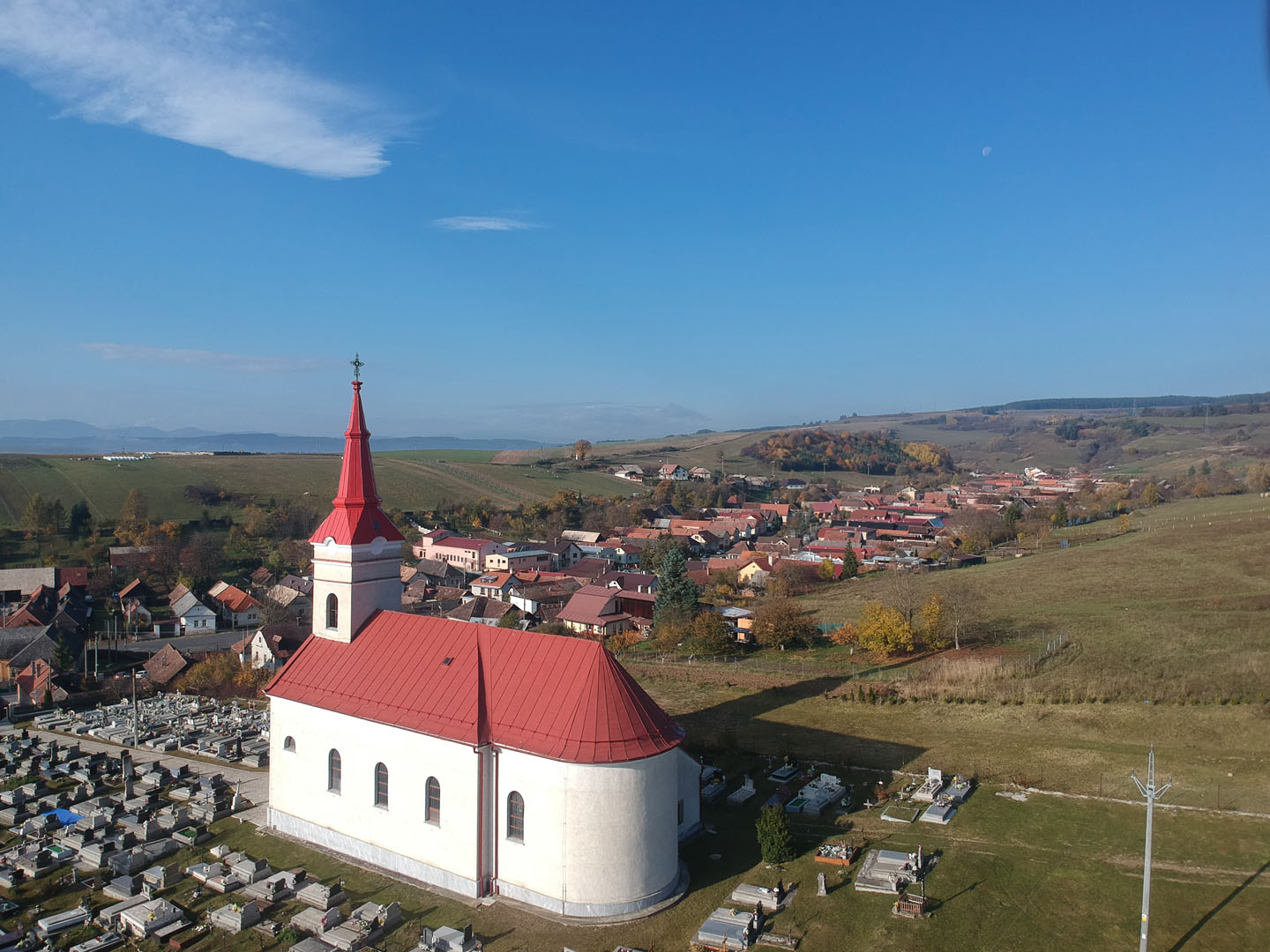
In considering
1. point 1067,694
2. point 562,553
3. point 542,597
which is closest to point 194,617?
point 542,597

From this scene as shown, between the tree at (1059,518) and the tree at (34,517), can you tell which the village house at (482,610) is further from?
the tree at (1059,518)

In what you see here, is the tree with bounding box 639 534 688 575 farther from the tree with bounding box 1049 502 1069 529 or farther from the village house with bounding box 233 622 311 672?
the tree with bounding box 1049 502 1069 529

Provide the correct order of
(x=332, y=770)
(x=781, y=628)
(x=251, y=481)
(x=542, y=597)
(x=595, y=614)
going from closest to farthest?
(x=332, y=770) → (x=781, y=628) → (x=595, y=614) → (x=542, y=597) → (x=251, y=481)

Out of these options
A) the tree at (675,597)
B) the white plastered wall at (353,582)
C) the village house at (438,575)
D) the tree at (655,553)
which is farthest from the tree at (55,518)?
the white plastered wall at (353,582)

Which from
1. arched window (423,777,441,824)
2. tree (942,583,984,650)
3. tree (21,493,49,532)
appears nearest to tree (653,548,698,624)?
tree (942,583,984,650)

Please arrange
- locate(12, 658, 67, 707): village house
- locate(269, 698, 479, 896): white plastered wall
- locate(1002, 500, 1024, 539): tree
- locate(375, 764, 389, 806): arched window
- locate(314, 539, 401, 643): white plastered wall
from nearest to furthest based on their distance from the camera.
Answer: locate(269, 698, 479, 896): white plastered wall, locate(375, 764, 389, 806): arched window, locate(314, 539, 401, 643): white plastered wall, locate(12, 658, 67, 707): village house, locate(1002, 500, 1024, 539): tree

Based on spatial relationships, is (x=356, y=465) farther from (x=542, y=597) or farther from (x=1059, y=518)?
(x=1059, y=518)

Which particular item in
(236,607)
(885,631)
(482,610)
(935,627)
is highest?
(885,631)
